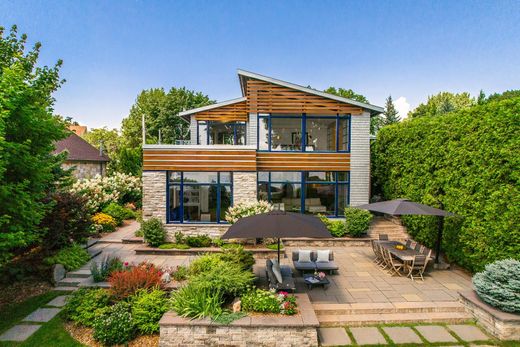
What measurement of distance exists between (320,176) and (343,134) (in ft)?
8.91

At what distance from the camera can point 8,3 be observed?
370 inches

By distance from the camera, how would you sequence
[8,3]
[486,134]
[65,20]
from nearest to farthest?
[486,134], [8,3], [65,20]

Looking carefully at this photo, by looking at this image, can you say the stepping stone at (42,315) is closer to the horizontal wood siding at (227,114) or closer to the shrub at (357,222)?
the shrub at (357,222)

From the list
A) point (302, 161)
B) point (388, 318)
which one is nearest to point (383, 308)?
point (388, 318)

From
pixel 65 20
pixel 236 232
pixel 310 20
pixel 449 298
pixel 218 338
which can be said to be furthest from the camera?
pixel 310 20

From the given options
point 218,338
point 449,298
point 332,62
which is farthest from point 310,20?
point 218,338

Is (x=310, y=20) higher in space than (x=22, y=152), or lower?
higher

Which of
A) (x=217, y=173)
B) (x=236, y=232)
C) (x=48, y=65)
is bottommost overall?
(x=236, y=232)

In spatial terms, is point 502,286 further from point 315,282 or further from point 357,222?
point 357,222

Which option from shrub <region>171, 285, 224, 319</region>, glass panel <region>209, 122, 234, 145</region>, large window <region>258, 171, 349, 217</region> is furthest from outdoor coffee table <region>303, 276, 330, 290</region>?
glass panel <region>209, 122, 234, 145</region>

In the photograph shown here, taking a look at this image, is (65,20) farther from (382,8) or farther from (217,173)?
(382,8)

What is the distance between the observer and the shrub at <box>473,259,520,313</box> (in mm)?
6043

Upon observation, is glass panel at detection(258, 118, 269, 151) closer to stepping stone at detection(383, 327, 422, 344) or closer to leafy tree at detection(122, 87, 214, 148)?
stepping stone at detection(383, 327, 422, 344)

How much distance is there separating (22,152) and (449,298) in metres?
12.3
